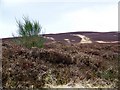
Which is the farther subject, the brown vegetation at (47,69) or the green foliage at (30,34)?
the green foliage at (30,34)

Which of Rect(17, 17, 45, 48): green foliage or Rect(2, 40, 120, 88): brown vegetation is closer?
Rect(2, 40, 120, 88): brown vegetation

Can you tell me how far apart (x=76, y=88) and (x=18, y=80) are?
6.33 feet

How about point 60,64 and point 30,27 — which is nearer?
point 60,64

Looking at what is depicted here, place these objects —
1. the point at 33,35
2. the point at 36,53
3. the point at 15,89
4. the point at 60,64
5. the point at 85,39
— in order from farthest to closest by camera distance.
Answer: the point at 85,39
the point at 33,35
the point at 36,53
the point at 60,64
the point at 15,89

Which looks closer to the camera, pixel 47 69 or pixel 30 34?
pixel 47 69

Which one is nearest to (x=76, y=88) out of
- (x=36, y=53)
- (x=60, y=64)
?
(x=60, y=64)

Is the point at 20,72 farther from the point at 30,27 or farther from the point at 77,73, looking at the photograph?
the point at 30,27

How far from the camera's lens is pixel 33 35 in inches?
747

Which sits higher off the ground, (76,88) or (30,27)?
(30,27)

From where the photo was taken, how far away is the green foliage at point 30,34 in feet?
61.0

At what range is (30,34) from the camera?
751 inches

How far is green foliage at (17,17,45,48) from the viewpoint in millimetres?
18600

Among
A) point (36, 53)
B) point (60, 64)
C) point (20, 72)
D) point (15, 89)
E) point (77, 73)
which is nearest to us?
point (15, 89)

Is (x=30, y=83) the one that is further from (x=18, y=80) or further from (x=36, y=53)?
(x=36, y=53)
